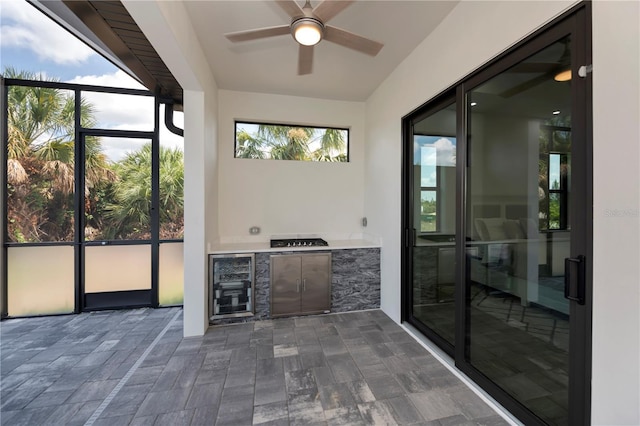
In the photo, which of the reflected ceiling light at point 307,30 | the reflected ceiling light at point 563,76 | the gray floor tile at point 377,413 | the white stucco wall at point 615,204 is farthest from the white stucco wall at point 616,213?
the reflected ceiling light at point 307,30

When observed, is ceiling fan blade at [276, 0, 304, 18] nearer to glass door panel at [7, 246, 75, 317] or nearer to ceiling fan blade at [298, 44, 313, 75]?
ceiling fan blade at [298, 44, 313, 75]

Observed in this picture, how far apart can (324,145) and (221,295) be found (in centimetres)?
269

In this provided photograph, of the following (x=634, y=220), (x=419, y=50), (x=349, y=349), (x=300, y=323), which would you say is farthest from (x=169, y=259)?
(x=634, y=220)

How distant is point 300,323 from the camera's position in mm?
3178

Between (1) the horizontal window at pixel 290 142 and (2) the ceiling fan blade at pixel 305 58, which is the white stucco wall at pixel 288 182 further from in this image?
(2) the ceiling fan blade at pixel 305 58

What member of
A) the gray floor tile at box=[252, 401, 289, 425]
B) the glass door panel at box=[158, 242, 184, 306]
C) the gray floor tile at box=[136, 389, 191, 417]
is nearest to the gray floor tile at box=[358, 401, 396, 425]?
the gray floor tile at box=[252, 401, 289, 425]

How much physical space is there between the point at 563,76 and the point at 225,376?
10.3ft

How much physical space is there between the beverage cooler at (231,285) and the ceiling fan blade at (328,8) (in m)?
2.55

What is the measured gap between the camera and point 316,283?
→ 11.1 ft

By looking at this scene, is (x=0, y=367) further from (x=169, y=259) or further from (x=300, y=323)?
(x=300, y=323)

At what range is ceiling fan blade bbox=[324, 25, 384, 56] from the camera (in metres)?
1.95

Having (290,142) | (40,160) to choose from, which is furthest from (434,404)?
(40,160)

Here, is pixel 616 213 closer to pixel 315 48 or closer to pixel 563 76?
pixel 563 76

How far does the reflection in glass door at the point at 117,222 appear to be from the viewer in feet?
11.1
